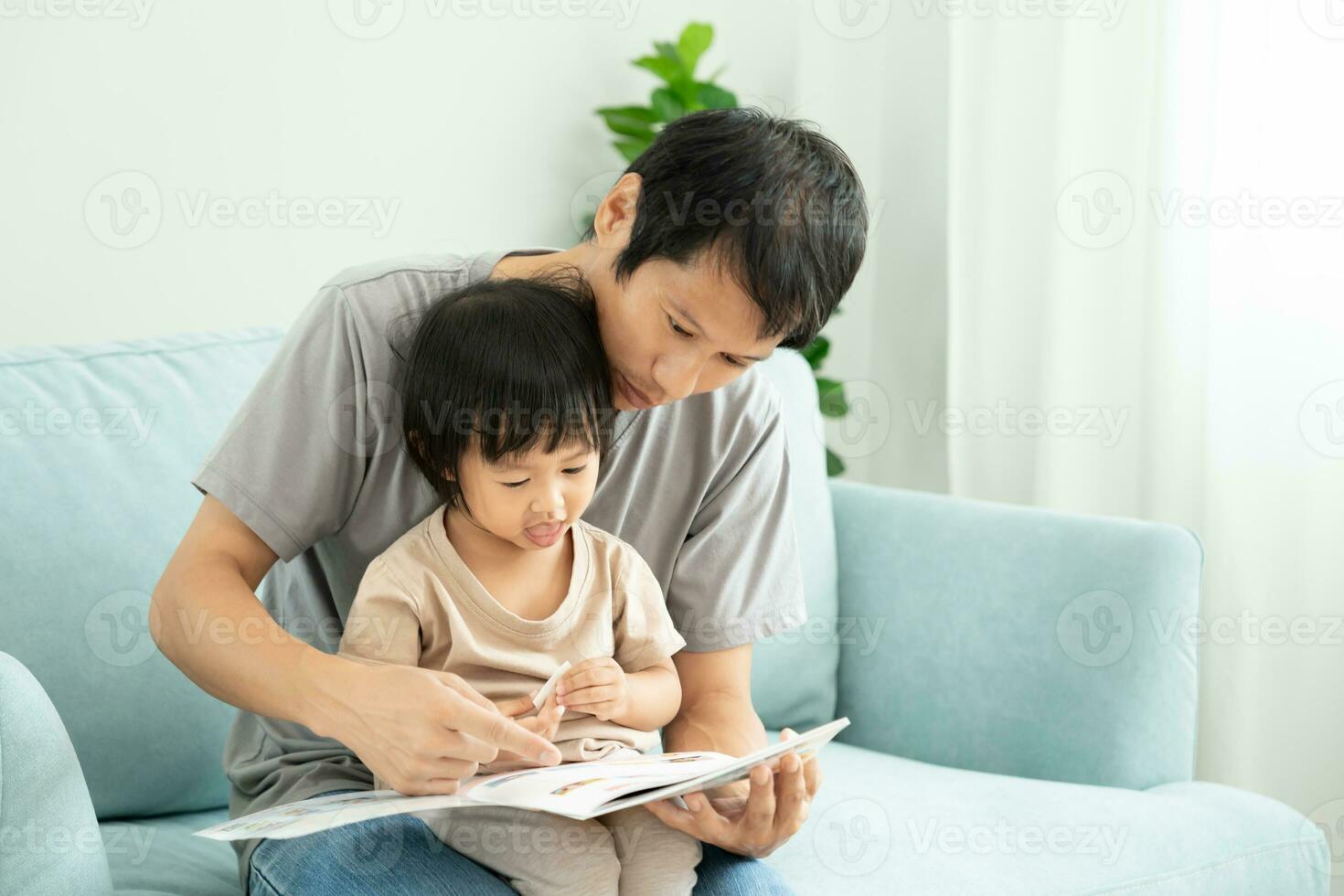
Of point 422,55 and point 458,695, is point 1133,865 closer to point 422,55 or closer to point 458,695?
point 458,695

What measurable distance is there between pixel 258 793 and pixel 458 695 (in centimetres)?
36

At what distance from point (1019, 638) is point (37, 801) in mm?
1262

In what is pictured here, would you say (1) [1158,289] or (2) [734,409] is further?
(1) [1158,289]

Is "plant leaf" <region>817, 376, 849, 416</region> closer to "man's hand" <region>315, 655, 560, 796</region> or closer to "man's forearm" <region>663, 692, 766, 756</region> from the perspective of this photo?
"man's forearm" <region>663, 692, 766, 756</region>

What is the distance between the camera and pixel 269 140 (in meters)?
2.14

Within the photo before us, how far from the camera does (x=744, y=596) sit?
1343mm

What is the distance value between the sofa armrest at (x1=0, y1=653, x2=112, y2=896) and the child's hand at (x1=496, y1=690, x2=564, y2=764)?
0.35 m

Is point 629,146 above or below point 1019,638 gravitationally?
above

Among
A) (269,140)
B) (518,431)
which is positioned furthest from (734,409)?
(269,140)

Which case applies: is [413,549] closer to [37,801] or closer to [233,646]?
[233,646]

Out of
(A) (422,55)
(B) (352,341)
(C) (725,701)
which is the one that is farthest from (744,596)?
(A) (422,55)

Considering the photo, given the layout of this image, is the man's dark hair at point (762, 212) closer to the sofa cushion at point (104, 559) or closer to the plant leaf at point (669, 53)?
the sofa cushion at point (104, 559)

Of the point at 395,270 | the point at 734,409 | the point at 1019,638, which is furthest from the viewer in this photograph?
the point at 1019,638

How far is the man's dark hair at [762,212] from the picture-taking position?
110cm
